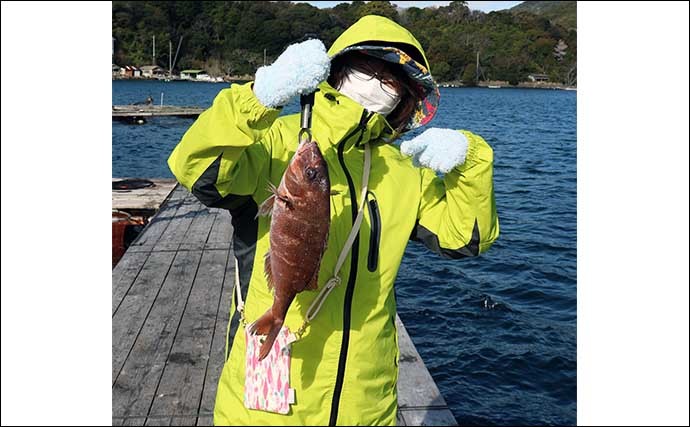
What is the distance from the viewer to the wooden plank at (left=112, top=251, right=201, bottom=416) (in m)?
4.25

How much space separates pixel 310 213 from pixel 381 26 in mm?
789

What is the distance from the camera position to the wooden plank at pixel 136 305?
5.04 meters

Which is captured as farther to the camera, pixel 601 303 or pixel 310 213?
pixel 601 303

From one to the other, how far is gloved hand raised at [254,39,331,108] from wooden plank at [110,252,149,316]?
172 inches

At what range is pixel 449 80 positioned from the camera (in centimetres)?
11312

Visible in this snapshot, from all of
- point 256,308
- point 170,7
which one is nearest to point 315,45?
point 256,308

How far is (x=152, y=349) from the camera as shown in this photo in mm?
5039

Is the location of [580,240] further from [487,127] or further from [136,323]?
[487,127]

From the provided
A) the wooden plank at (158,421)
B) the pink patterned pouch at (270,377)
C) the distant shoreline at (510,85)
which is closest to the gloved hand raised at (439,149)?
the pink patterned pouch at (270,377)

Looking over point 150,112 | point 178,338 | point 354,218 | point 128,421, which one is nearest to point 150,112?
point 150,112

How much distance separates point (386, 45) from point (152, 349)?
3.45 m

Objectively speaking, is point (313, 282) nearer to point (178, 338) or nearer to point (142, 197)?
point (178, 338)

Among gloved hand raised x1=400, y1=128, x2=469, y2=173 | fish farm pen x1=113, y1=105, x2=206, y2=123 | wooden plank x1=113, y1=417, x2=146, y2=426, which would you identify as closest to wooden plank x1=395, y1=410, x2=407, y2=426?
wooden plank x1=113, y1=417, x2=146, y2=426

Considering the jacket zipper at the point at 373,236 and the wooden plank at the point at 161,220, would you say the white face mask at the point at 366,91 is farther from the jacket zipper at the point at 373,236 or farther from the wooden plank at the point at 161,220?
the wooden plank at the point at 161,220
